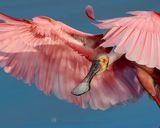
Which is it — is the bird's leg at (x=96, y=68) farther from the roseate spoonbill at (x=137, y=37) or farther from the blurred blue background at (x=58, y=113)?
the blurred blue background at (x=58, y=113)

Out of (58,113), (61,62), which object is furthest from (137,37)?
(58,113)

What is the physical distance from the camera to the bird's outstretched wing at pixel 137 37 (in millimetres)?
609

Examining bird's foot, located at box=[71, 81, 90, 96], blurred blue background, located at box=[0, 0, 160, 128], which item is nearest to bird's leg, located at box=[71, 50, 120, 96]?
bird's foot, located at box=[71, 81, 90, 96]

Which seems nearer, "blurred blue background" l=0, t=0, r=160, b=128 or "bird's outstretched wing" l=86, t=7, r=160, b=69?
"bird's outstretched wing" l=86, t=7, r=160, b=69

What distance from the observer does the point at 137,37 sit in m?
0.63

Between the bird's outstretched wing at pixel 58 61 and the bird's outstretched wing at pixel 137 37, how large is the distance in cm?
8

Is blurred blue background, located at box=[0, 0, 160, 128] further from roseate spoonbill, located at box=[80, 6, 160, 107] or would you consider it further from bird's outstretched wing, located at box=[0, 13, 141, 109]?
roseate spoonbill, located at box=[80, 6, 160, 107]

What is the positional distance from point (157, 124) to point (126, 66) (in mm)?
255

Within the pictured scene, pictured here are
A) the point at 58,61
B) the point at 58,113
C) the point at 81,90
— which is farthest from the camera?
A: the point at 58,113

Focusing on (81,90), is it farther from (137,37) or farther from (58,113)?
(58,113)

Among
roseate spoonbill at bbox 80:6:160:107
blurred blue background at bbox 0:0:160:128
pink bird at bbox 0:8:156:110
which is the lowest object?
blurred blue background at bbox 0:0:160:128

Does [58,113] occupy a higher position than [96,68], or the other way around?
[96,68]

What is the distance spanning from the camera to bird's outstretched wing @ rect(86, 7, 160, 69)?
2.00 feet

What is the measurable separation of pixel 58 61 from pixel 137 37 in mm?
185
